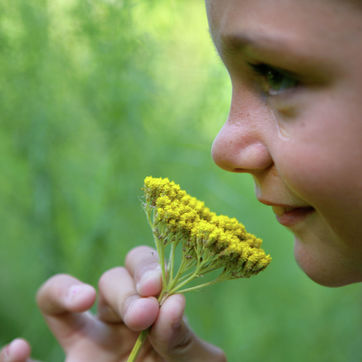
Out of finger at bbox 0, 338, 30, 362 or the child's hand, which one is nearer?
the child's hand

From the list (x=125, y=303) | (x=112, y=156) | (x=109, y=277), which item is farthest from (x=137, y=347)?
(x=112, y=156)

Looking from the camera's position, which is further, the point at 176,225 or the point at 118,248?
the point at 118,248

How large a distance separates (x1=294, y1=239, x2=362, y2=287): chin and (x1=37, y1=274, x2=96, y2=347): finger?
11.1 inches

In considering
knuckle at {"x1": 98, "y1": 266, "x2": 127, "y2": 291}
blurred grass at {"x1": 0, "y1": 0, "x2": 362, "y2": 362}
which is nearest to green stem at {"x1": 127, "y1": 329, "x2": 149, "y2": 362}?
knuckle at {"x1": 98, "y1": 266, "x2": 127, "y2": 291}

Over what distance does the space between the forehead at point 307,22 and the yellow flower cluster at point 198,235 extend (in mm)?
172

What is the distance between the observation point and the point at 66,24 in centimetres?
111

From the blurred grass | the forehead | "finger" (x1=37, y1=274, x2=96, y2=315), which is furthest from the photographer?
the blurred grass

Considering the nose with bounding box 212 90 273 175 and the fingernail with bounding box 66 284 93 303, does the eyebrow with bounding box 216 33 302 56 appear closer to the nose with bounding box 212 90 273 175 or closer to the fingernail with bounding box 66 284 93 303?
the nose with bounding box 212 90 273 175

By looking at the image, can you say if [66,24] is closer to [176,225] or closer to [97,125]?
[97,125]

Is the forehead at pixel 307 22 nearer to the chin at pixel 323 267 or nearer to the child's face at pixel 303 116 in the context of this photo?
the child's face at pixel 303 116

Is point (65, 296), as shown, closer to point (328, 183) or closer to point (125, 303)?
point (125, 303)

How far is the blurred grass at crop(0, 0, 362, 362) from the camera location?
1066mm

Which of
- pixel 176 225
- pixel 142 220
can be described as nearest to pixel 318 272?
pixel 176 225

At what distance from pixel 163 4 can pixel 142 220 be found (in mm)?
555
